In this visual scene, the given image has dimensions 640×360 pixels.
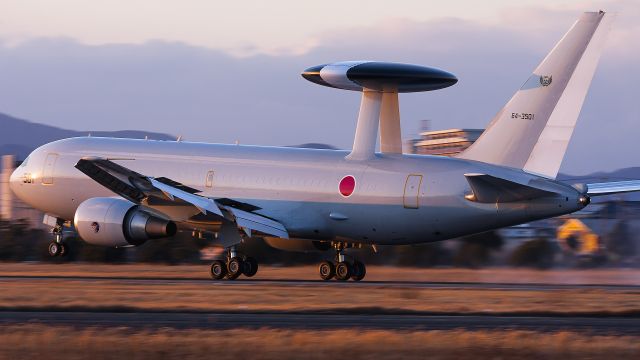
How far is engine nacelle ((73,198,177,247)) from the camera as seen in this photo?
33656mm

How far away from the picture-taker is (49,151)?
38.4 meters

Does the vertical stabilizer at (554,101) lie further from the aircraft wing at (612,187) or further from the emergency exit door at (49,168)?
the emergency exit door at (49,168)

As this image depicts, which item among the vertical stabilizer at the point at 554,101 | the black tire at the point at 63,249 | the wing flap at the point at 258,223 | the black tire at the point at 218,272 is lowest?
the black tire at the point at 218,272

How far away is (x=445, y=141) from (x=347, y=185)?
51383 millimetres

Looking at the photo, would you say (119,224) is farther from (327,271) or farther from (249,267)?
(327,271)

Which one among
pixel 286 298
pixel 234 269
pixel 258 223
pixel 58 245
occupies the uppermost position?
pixel 258 223

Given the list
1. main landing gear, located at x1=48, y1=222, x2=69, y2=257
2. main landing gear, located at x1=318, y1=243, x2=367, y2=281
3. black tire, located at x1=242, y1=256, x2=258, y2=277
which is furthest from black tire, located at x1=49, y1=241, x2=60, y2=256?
main landing gear, located at x1=318, y1=243, x2=367, y2=281

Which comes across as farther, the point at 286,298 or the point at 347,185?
the point at 347,185

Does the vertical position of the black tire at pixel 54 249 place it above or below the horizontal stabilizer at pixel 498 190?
below

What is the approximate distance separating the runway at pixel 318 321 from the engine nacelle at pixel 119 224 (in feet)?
35.0

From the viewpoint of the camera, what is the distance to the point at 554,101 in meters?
31.0

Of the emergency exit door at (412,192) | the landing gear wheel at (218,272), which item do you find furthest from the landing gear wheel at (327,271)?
the emergency exit door at (412,192)

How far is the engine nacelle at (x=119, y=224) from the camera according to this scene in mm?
33656

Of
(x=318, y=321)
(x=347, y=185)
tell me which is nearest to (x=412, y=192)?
(x=347, y=185)
